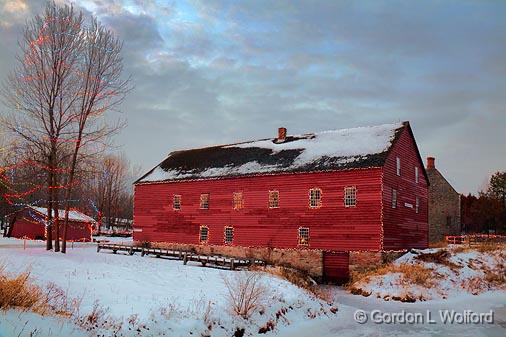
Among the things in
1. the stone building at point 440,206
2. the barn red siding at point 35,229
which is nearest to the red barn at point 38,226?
the barn red siding at point 35,229

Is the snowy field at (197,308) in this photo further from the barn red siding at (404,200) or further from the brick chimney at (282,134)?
the brick chimney at (282,134)

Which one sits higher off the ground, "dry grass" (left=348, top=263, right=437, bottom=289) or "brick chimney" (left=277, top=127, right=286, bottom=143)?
"brick chimney" (left=277, top=127, right=286, bottom=143)

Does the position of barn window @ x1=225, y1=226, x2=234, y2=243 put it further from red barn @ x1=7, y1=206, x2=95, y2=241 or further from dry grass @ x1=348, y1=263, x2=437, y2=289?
red barn @ x1=7, y1=206, x2=95, y2=241

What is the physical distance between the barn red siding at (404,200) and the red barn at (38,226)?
35.9 meters

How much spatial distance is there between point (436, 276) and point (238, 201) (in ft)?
49.5

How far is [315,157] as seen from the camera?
32.6 meters

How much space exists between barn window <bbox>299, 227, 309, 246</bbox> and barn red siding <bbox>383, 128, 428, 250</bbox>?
5.21 metres

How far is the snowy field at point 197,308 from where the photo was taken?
11.6 m

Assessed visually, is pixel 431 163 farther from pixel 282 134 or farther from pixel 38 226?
pixel 38 226

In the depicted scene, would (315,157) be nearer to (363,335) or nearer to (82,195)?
(363,335)

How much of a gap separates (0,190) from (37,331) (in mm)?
46366

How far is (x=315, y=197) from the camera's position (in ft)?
102

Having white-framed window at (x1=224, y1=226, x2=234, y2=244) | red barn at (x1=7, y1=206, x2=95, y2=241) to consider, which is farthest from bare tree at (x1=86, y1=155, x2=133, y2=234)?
white-framed window at (x1=224, y1=226, x2=234, y2=244)

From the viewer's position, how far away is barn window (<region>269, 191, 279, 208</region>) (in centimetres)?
3272
